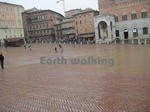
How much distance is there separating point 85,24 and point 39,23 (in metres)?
19.9

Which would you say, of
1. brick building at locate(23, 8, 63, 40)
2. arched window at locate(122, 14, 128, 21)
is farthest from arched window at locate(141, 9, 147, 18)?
brick building at locate(23, 8, 63, 40)

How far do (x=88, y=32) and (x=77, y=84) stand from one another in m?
52.8

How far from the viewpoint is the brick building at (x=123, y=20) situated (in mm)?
47594

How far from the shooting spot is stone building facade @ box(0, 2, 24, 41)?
2329 inches

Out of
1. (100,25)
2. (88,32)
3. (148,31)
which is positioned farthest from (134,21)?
(88,32)

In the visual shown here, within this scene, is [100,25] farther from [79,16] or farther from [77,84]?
[77,84]

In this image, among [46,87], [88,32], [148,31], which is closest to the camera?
[46,87]

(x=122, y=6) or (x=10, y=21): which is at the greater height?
(x=122, y=6)

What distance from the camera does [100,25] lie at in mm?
53094

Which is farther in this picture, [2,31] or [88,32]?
[88,32]

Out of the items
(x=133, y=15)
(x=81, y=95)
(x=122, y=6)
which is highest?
(x=122, y=6)

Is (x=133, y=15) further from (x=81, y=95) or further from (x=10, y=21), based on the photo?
(x=81, y=95)

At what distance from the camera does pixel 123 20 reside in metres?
50.7

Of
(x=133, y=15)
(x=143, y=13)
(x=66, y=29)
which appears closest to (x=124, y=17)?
(x=133, y=15)
